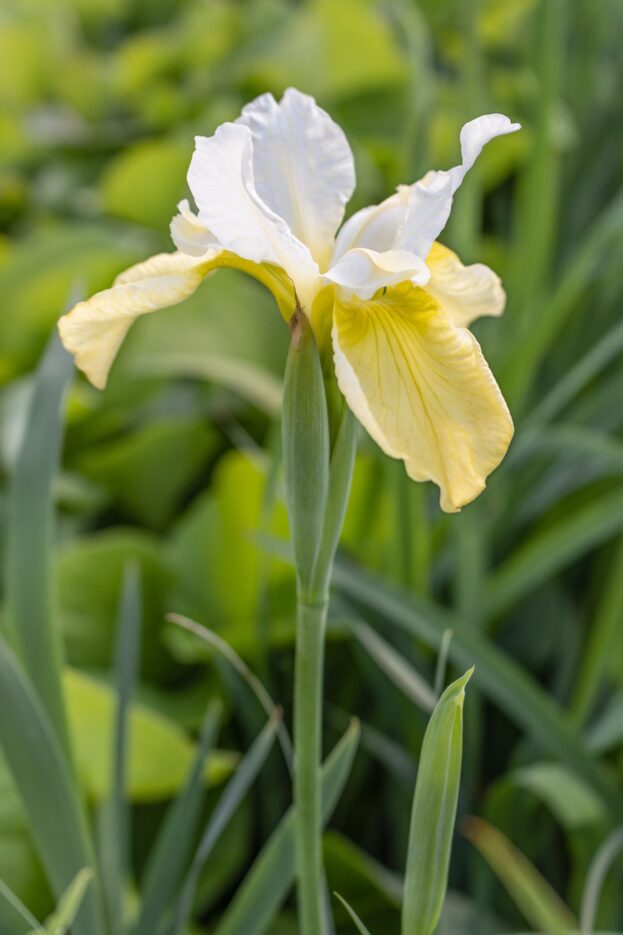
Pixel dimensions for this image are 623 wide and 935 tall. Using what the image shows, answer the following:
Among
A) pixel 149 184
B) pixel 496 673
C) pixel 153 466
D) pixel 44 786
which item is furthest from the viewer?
pixel 149 184

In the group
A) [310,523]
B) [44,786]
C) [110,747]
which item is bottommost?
[110,747]

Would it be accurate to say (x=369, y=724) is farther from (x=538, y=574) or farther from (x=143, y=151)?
(x=143, y=151)

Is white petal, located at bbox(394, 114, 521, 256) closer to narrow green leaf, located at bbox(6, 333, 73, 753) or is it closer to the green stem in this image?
the green stem

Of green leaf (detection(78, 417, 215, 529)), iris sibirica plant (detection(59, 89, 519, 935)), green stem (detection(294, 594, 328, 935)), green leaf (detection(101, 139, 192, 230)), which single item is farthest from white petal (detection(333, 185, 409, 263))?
green leaf (detection(101, 139, 192, 230))

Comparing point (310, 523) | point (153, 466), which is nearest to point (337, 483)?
point (310, 523)

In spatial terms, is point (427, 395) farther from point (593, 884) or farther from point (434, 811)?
point (593, 884)

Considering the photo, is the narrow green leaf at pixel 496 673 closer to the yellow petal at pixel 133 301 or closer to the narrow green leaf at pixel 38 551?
the narrow green leaf at pixel 38 551

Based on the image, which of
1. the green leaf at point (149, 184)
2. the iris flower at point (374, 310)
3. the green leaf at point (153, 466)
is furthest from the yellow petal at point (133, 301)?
the green leaf at point (149, 184)
